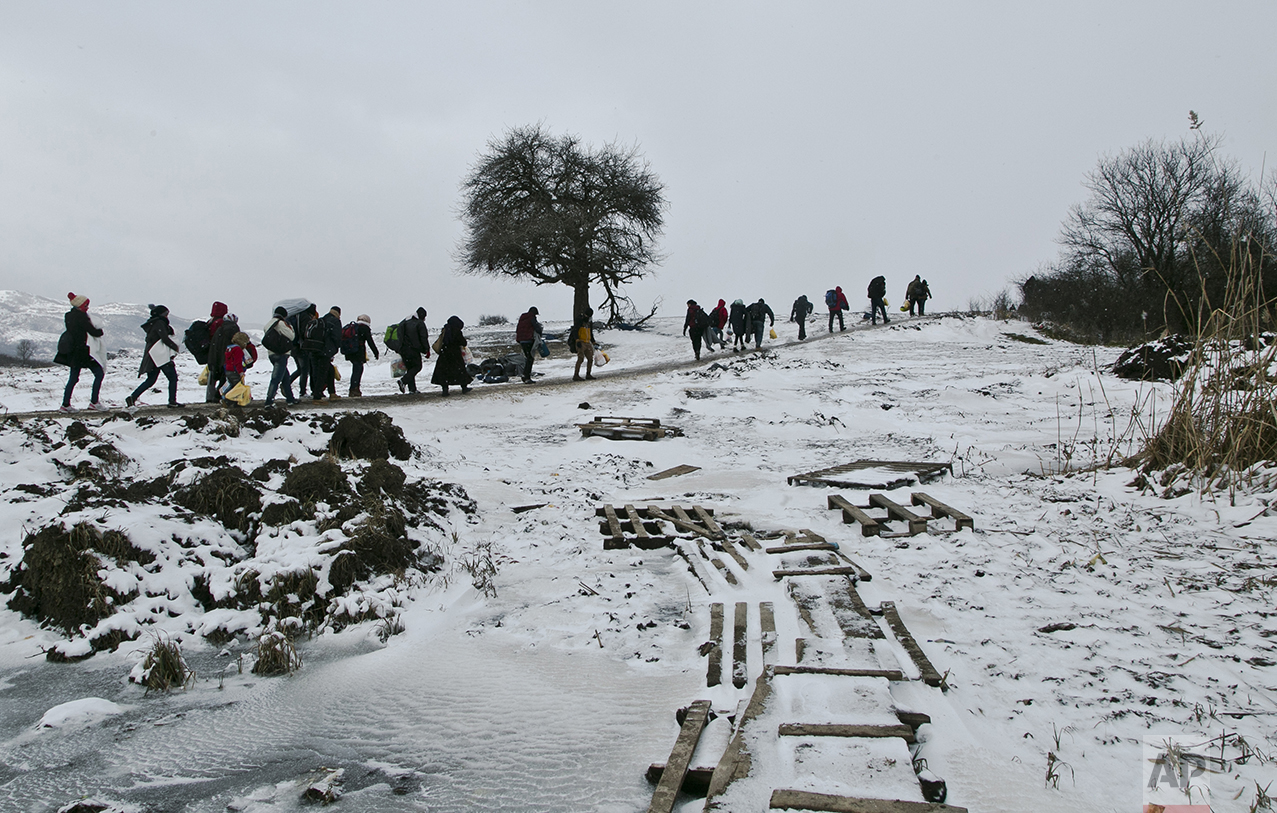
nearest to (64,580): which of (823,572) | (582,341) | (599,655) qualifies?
(599,655)

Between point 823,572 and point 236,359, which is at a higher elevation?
point 236,359

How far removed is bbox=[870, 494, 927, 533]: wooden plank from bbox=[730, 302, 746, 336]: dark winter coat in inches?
634

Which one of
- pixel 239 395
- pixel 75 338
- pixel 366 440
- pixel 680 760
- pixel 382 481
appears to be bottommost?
pixel 680 760

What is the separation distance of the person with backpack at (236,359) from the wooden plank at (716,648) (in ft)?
30.4

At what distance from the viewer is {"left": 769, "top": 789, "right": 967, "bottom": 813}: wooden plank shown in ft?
7.10

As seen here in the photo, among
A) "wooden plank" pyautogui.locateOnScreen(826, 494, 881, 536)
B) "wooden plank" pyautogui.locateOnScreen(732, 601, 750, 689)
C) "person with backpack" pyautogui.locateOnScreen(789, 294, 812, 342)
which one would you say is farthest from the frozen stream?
"person with backpack" pyautogui.locateOnScreen(789, 294, 812, 342)

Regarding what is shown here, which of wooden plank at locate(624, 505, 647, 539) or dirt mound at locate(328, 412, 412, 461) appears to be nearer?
wooden plank at locate(624, 505, 647, 539)

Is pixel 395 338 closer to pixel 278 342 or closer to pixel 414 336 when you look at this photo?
pixel 414 336

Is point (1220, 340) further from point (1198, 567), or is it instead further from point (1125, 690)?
point (1125, 690)

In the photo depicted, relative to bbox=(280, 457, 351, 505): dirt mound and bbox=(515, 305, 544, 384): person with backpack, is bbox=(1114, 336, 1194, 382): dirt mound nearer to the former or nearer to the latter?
bbox=(515, 305, 544, 384): person with backpack

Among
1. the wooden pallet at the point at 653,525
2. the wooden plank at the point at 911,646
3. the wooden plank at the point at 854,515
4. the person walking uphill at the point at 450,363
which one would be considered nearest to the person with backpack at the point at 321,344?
the person walking uphill at the point at 450,363

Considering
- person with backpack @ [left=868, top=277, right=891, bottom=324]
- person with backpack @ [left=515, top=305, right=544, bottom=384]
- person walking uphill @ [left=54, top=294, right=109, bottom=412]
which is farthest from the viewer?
person with backpack @ [left=868, top=277, right=891, bottom=324]

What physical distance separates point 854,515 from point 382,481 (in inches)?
160

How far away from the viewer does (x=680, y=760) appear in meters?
2.50
